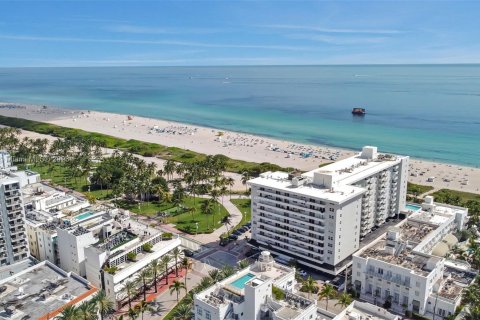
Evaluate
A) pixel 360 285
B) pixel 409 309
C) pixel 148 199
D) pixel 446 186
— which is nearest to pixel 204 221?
pixel 148 199

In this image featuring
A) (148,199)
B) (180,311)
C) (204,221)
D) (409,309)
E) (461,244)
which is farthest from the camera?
(148,199)

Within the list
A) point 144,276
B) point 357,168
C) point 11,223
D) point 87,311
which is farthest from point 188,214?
point 87,311

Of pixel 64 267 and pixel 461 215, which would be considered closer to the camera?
pixel 64 267

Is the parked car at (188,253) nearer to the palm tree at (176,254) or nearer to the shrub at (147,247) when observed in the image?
the palm tree at (176,254)

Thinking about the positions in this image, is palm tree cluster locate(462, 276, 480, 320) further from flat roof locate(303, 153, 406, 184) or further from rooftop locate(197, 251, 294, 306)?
flat roof locate(303, 153, 406, 184)

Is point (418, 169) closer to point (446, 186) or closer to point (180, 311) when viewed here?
point (446, 186)

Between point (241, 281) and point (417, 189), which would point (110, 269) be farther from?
point (417, 189)
